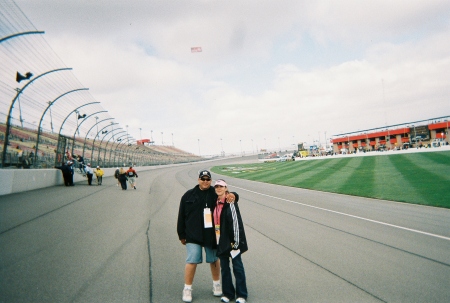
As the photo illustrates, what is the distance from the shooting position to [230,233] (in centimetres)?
397

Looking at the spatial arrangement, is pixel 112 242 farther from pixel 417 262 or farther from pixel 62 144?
pixel 62 144

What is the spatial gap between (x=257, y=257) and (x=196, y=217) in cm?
216

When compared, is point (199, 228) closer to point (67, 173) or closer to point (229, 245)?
point (229, 245)

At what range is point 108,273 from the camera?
4852mm

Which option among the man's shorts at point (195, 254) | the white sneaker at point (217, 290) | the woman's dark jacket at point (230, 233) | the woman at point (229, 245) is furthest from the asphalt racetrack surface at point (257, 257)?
the woman's dark jacket at point (230, 233)

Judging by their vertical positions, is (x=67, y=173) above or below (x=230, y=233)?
above

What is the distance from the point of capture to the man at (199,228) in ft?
13.3

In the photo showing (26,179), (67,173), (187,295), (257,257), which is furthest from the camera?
(67,173)

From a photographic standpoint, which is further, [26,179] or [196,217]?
[26,179]

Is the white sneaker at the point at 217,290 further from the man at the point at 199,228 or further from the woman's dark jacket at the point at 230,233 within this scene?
the woman's dark jacket at the point at 230,233

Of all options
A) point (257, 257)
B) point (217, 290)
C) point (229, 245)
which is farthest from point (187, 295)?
point (257, 257)

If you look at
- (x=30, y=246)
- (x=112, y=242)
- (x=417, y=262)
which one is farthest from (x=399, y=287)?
(x=30, y=246)

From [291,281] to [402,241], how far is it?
3411 millimetres

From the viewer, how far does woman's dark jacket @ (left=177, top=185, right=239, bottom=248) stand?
4.09m
